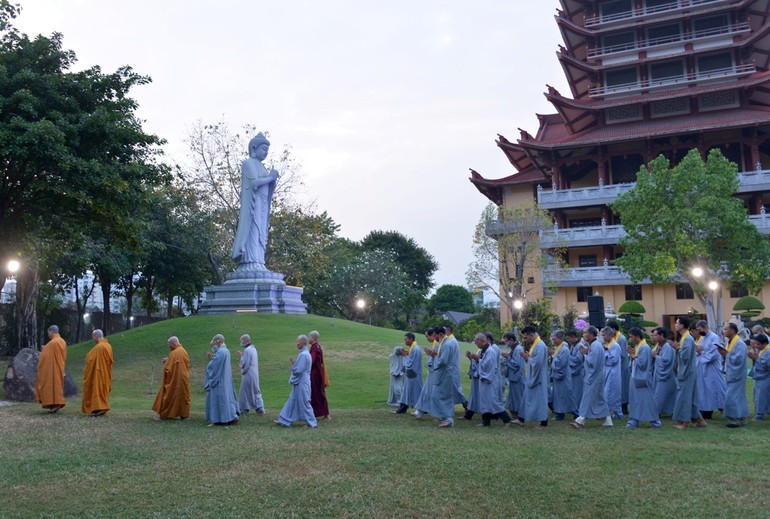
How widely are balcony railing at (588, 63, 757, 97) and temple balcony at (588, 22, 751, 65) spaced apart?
135cm

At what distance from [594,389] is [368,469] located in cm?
499

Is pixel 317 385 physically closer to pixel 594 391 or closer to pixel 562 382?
pixel 562 382

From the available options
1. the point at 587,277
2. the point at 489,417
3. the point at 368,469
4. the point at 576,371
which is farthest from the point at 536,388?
the point at 587,277

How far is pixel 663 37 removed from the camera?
118 ft

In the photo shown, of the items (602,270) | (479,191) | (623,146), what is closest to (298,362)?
(602,270)

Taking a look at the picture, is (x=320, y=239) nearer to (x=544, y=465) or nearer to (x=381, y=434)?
(x=381, y=434)

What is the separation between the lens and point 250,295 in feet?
78.1

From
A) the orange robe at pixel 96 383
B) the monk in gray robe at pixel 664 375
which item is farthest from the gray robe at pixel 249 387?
the monk in gray robe at pixel 664 375

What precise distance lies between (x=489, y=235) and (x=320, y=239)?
8.31 m

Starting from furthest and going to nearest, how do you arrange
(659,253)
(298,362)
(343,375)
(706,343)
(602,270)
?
(602,270)
(659,253)
(343,375)
(706,343)
(298,362)

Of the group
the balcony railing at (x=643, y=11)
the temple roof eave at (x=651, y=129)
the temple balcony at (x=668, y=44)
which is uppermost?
the balcony railing at (x=643, y=11)

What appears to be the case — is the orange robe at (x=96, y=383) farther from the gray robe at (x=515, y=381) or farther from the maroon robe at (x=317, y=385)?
the gray robe at (x=515, y=381)

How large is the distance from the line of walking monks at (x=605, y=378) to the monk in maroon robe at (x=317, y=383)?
1.70 meters

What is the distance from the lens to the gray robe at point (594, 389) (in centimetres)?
1038
